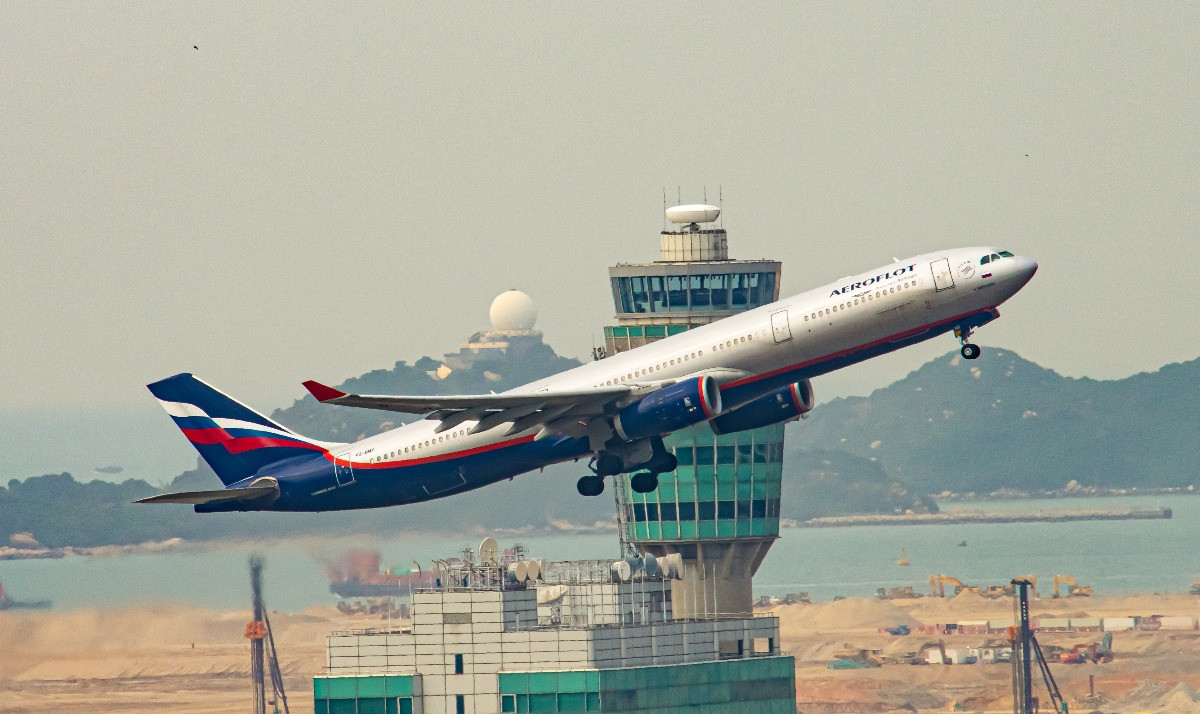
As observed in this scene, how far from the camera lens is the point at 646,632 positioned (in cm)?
13862

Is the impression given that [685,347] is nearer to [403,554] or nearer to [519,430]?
[519,430]

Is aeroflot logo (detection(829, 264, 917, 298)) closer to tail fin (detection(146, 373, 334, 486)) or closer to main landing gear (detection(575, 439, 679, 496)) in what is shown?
main landing gear (detection(575, 439, 679, 496))

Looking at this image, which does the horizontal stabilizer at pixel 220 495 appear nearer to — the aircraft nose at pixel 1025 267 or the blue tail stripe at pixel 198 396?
the blue tail stripe at pixel 198 396

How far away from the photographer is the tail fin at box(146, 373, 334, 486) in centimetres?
11106

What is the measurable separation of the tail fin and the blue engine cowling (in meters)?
18.3

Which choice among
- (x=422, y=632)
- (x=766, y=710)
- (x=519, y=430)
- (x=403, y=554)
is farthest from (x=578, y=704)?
(x=403, y=554)

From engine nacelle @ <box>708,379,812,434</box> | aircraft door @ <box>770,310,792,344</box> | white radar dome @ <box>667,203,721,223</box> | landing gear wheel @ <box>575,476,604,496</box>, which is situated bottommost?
landing gear wheel @ <box>575,476,604,496</box>

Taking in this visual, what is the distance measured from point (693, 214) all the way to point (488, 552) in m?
49.2

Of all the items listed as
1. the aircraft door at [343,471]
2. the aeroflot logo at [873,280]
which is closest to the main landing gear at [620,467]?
the aircraft door at [343,471]

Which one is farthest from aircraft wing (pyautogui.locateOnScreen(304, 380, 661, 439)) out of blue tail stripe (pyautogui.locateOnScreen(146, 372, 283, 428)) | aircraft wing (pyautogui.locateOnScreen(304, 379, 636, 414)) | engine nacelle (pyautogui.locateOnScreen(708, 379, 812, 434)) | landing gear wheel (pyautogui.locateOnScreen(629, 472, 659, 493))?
blue tail stripe (pyautogui.locateOnScreen(146, 372, 283, 428))

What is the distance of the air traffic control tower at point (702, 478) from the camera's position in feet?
556

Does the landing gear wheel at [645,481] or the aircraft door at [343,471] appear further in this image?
the aircraft door at [343,471]

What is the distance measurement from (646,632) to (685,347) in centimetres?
4275

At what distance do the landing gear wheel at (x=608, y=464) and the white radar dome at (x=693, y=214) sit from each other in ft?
237
